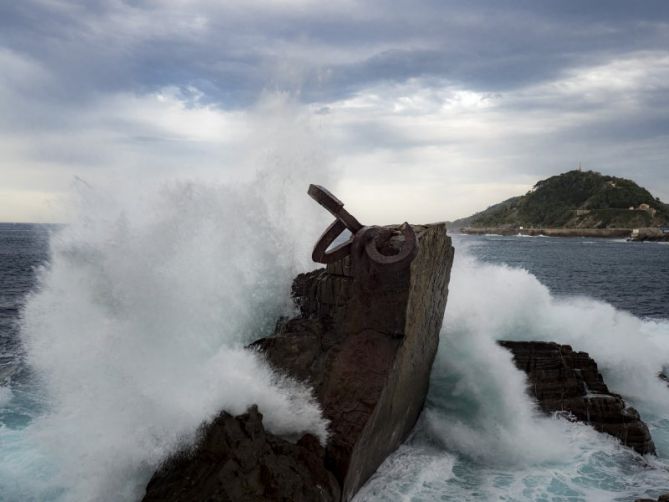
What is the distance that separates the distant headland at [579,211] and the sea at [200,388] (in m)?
95.5

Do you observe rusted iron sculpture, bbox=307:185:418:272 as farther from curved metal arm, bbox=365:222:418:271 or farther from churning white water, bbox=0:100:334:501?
churning white water, bbox=0:100:334:501

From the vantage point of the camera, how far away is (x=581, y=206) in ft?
399

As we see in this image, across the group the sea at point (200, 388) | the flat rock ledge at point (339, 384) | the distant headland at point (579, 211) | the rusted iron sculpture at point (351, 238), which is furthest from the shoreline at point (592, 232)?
the rusted iron sculpture at point (351, 238)

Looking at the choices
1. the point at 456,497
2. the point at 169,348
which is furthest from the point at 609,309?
the point at 169,348

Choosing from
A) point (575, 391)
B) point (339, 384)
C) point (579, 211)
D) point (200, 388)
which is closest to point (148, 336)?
point (200, 388)

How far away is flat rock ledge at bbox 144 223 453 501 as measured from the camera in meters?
5.01

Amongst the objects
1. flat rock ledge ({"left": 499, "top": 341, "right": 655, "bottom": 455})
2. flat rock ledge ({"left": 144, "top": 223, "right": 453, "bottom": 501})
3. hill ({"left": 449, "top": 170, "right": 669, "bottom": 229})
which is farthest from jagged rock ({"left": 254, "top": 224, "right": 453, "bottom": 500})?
hill ({"left": 449, "top": 170, "right": 669, "bottom": 229})

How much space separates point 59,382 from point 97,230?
2181 mm

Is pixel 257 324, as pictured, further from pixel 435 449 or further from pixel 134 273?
pixel 435 449

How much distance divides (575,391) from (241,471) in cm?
653

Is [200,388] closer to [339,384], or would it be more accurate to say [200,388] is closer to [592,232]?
[339,384]

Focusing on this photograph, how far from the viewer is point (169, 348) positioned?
21.6ft

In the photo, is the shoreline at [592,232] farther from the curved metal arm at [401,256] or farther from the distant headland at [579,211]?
the curved metal arm at [401,256]

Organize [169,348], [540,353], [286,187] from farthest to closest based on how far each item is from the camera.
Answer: [286,187], [540,353], [169,348]
